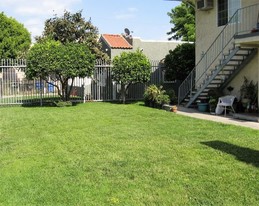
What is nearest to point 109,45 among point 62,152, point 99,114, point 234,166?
point 99,114

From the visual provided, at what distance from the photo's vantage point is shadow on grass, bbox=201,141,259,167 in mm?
6691

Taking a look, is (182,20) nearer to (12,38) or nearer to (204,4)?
(12,38)

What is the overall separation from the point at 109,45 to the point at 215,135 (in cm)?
1599

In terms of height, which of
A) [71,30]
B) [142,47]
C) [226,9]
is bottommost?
[142,47]

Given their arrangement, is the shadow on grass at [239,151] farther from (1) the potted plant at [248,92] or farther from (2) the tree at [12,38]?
(2) the tree at [12,38]

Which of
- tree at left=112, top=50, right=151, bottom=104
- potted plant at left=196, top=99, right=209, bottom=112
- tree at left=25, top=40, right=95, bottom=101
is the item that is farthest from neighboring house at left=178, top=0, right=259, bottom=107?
tree at left=25, top=40, right=95, bottom=101

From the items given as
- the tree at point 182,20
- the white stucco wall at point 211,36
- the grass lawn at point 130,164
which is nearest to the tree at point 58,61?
the white stucco wall at point 211,36

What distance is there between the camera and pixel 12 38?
33.2 meters

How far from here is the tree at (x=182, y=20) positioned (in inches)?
1491

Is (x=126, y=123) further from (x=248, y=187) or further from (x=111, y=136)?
(x=248, y=187)

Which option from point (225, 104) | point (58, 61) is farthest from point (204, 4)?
point (58, 61)

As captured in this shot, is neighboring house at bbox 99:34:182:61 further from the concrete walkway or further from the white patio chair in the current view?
the white patio chair

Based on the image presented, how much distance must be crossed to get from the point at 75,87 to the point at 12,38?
14623mm

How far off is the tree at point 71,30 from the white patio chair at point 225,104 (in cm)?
1272
